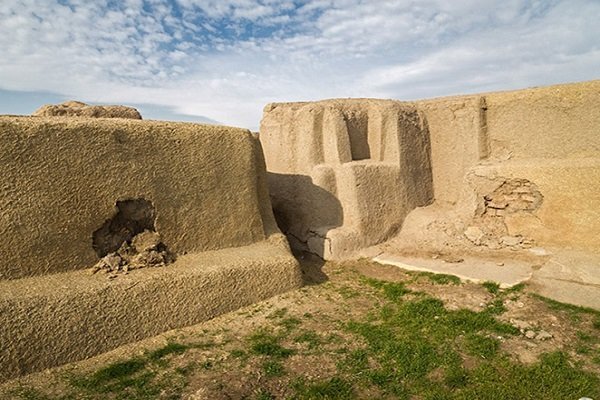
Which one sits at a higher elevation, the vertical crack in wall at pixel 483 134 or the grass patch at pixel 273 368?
the vertical crack in wall at pixel 483 134

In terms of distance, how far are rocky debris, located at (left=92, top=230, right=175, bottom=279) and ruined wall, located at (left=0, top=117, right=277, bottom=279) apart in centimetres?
12

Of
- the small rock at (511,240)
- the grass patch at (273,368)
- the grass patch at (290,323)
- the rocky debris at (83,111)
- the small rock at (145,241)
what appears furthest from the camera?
the small rock at (511,240)

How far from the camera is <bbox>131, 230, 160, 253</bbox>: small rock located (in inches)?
199

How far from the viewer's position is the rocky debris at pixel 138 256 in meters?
4.70

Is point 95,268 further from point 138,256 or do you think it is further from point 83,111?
point 83,111

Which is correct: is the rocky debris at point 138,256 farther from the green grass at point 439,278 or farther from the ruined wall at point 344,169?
the green grass at point 439,278

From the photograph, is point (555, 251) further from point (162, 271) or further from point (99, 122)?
point (99, 122)

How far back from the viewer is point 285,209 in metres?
8.70

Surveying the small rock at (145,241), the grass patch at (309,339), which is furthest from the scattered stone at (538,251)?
the small rock at (145,241)

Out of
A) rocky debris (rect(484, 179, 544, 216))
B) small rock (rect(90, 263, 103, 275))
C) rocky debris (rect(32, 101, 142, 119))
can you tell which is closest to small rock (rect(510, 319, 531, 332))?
rocky debris (rect(484, 179, 544, 216))

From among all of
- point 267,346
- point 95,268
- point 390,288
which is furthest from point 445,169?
point 95,268

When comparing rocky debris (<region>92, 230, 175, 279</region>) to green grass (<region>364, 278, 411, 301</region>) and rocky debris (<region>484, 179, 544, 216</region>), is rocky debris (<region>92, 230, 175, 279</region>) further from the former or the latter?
rocky debris (<region>484, 179, 544, 216</region>)

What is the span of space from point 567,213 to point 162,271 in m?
6.43

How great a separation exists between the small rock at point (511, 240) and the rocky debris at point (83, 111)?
6579 millimetres
